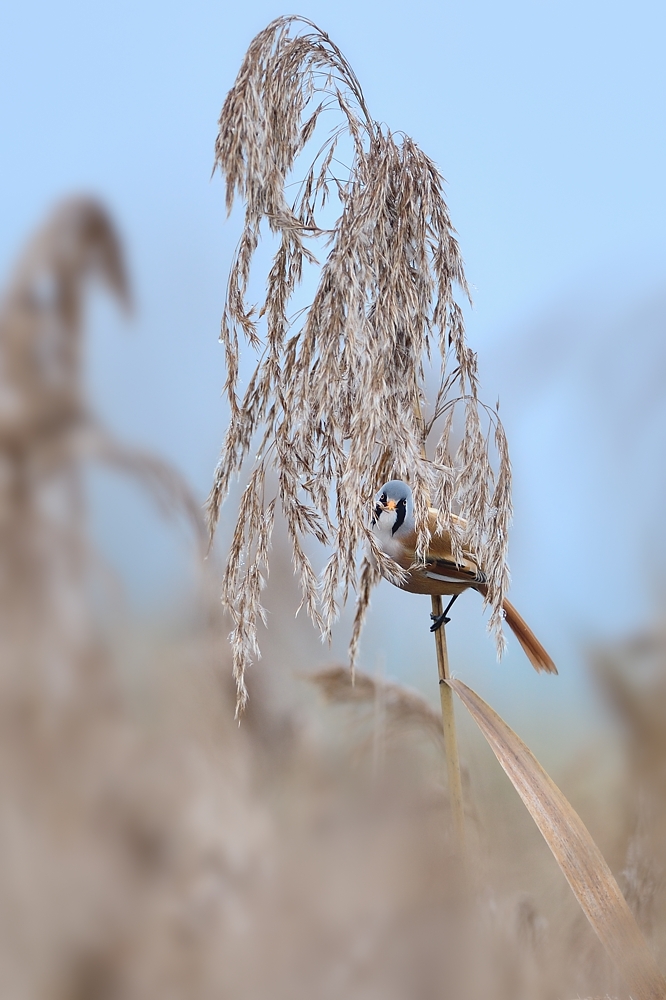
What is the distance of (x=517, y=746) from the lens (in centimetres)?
76

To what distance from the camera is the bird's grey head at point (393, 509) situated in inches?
30.5

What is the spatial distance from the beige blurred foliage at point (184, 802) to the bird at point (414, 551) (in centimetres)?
22

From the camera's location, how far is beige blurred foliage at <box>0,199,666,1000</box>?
0.82 metres

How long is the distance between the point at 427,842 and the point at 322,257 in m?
0.76

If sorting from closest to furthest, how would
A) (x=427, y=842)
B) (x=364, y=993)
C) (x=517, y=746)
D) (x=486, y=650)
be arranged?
(x=517, y=746), (x=364, y=993), (x=427, y=842), (x=486, y=650)

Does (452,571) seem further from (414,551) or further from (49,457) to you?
(49,457)

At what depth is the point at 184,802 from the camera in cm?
86

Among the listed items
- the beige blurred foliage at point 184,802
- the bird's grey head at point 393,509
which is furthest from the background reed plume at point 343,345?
the beige blurred foliage at point 184,802

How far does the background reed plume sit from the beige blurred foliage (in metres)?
0.16

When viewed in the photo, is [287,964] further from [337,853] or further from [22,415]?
[22,415]

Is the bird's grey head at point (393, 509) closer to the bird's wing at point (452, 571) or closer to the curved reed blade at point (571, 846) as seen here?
the bird's wing at point (452, 571)

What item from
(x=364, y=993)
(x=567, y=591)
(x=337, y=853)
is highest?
(x=567, y=591)

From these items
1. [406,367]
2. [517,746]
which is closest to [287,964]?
[517,746]

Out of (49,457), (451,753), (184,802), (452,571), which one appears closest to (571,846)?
(451,753)
